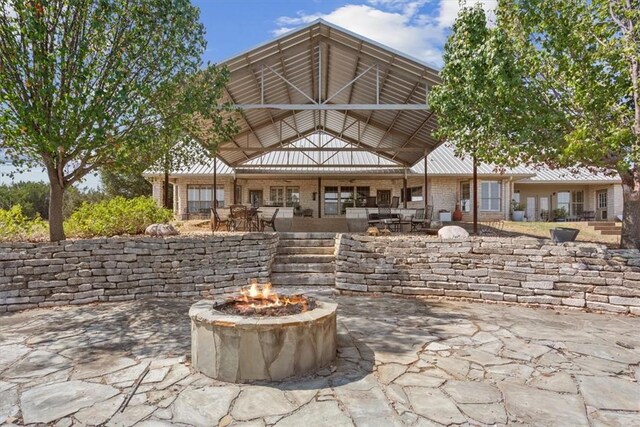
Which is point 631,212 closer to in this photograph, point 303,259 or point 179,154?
point 303,259

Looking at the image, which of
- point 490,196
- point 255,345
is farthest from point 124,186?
point 255,345

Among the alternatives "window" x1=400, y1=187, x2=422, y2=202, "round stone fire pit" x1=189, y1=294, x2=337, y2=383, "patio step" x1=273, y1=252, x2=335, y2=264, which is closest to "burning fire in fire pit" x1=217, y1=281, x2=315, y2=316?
"round stone fire pit" x1=189, y1=294, x2=337, y2=383

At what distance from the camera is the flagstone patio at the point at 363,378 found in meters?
2.84

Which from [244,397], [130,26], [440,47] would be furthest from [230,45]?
[244,397]

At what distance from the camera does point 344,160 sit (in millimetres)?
18469

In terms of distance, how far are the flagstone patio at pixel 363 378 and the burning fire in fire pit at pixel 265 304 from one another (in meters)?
0.61

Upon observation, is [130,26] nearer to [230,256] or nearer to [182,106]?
[182,106]

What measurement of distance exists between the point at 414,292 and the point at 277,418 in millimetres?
4439

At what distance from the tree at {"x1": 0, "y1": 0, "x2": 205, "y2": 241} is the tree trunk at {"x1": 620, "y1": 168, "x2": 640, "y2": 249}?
764 cm

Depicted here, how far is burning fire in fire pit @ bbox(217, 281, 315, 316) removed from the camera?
12.2 ft

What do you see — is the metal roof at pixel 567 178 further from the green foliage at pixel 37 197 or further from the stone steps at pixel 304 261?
the green foliage at pixel 37 197

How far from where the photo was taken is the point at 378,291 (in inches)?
272

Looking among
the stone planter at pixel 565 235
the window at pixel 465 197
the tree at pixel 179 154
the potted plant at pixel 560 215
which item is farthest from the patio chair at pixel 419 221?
the potted plant at pixel 560 215

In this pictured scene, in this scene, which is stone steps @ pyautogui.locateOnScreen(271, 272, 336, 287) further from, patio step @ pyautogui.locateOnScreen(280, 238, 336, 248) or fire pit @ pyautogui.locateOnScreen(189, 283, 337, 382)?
fire pit @ pyautogui.locateOnScreen(189, 283, 337, 382)
